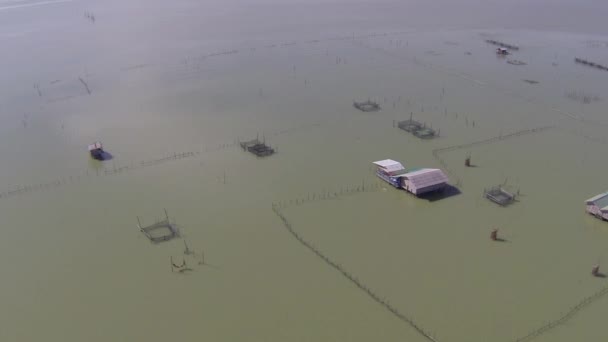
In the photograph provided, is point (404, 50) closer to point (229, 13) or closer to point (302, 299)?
point (229, 13)

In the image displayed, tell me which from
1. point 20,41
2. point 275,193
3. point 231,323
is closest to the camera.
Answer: point 231,323

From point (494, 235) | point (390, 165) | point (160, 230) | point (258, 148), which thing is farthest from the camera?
point (258, 148)

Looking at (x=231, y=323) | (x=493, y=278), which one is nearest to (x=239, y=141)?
(x=231, y=323)

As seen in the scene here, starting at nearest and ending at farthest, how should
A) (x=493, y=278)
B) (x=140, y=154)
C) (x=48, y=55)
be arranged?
(x=493, y=278), (x=140, y=154), (x=48, y=55)

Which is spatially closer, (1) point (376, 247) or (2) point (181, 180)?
(1) point (376, 247)

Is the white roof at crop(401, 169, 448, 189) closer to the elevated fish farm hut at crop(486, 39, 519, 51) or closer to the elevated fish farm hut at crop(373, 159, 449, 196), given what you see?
the elevated fish farm hut at crop(373, 159, 449, 196)

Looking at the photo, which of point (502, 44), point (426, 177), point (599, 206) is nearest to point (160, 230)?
point (426, 177)

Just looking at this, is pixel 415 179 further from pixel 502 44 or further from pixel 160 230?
pixel 502 44

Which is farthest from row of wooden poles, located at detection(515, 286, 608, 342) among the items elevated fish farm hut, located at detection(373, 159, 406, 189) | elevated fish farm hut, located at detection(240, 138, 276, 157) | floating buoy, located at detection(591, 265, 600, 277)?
elevated fish farm hut, located at detection(240, 138, 276, 157)

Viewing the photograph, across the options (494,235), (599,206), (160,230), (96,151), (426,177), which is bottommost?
(160,230)
